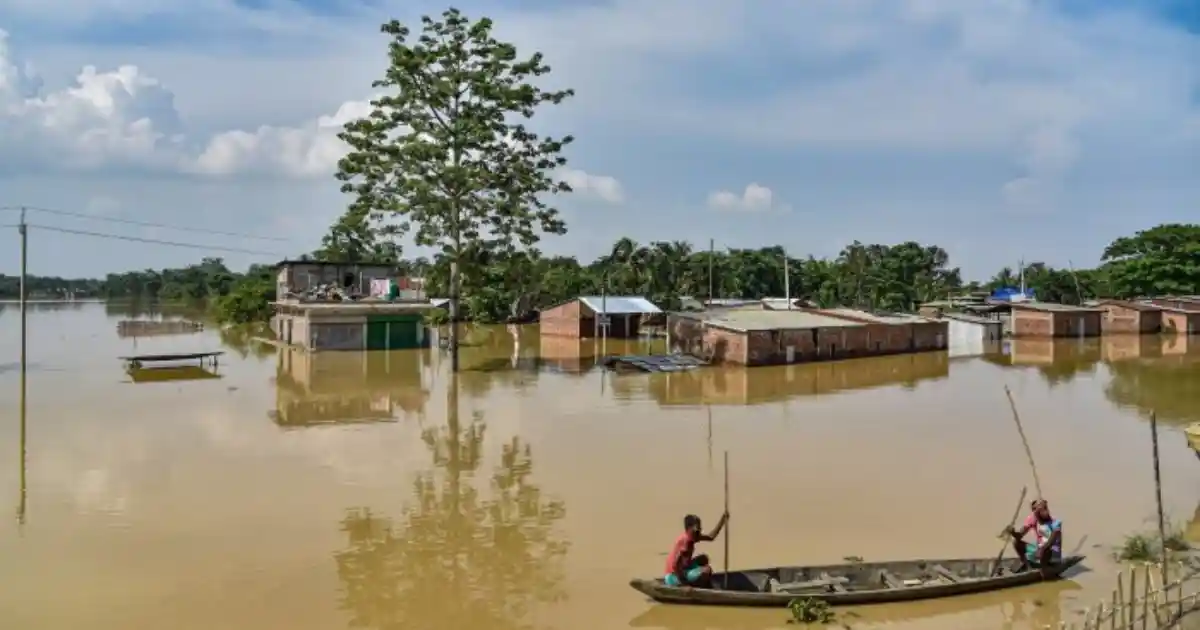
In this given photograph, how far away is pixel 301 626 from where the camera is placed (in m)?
10.5

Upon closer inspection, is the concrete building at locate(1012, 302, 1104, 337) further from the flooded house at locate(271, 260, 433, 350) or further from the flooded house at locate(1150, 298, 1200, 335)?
the flooded house at locate(271, 260, 433, 350)

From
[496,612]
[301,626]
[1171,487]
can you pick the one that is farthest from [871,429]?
[301,626]

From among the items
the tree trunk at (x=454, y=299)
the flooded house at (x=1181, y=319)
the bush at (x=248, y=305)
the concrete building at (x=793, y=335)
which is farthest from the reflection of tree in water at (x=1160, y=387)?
the bush at (x=248, y=305)

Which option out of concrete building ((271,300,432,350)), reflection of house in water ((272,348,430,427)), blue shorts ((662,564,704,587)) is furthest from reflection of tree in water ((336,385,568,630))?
concrete building ((271,300,432,350))

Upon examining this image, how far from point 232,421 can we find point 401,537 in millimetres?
12550

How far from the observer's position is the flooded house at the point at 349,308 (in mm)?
41781

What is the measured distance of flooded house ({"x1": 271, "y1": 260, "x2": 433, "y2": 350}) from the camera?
4178 cm

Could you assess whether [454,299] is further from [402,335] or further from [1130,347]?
[1130,347]

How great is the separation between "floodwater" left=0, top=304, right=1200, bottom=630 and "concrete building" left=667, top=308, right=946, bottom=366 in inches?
216

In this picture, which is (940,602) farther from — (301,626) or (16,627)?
(16,627)

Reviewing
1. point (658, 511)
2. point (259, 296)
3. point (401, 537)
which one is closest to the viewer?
point (401, 537)

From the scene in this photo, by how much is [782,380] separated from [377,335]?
19.5 meters

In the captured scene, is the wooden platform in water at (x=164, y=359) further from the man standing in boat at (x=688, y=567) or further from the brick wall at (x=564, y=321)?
the man standing in boat at (x=688, y=567)

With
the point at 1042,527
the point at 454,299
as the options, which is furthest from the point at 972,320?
the point at 1042,527
